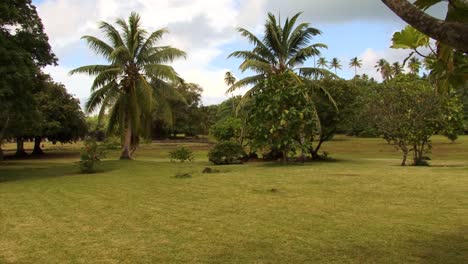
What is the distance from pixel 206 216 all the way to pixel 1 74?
11342 mm

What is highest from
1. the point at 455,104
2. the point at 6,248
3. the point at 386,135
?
the point at 455,104

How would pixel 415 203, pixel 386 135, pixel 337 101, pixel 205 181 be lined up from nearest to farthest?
1. pixel 415 203
2. pixel 205 181
3. pixel 386 135
4. pixel 337 101

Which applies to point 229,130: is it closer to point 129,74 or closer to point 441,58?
point 129,74

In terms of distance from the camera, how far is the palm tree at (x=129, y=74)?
1045 inches

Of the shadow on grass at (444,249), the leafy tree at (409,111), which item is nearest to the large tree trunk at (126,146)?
the leafy tree at (409,111)

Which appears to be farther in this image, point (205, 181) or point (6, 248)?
point (205, 181)

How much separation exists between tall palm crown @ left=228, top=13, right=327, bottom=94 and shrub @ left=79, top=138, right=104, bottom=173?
918 cm

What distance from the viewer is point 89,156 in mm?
19656

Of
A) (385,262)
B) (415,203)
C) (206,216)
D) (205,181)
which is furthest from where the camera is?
(205,181)

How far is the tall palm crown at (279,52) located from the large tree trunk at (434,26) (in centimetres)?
2147

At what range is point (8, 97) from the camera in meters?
17.4

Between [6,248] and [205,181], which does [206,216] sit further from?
[205,181]

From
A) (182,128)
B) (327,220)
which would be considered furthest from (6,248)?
(182,128)

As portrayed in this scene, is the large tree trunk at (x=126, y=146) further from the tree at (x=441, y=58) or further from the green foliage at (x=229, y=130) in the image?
the tree at (x=441, y=58)
